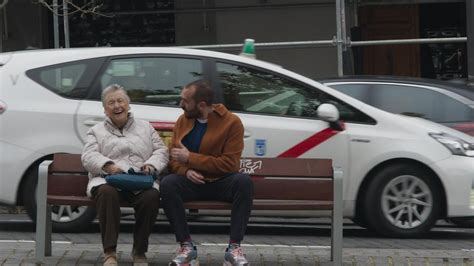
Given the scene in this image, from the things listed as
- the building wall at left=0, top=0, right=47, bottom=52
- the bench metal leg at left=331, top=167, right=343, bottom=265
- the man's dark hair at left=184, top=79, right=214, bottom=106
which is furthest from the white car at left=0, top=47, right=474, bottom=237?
the building wall at left=0, top=0, right=47, bottom=52

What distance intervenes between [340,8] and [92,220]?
6014 millimetres

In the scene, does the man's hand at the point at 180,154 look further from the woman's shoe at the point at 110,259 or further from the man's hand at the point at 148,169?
the woman's shoe at the point at 110,259

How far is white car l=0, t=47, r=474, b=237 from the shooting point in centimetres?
817

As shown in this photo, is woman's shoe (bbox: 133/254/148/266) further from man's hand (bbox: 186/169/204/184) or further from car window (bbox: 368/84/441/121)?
car window (bbox: 368/84/441/121)

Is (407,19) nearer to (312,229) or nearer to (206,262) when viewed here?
(312,229)

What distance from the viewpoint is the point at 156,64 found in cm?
844

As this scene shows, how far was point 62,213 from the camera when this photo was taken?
8281 millimetres

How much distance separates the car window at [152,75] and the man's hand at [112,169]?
7.37 feet

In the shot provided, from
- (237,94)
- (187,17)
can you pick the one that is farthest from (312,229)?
(187,17)

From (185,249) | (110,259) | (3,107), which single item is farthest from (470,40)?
(110,259)

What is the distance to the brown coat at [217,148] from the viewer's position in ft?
20.0

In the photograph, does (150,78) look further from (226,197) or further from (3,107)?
(226,197)

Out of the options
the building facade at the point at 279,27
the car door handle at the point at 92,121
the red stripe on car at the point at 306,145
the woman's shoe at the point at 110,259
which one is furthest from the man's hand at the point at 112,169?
the building facade at the point at 279,27

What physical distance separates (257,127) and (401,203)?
1.46 meters
